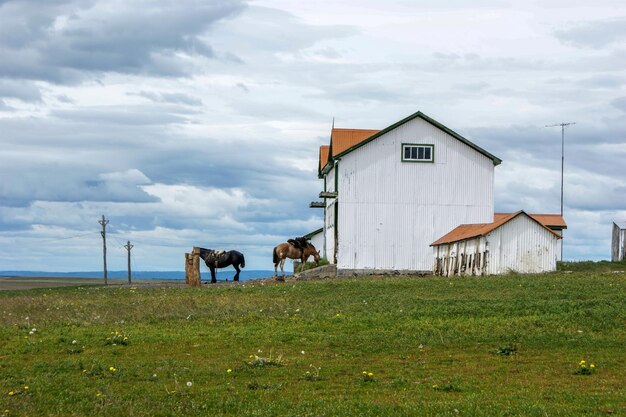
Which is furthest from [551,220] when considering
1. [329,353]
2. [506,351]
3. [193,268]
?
[329,353]

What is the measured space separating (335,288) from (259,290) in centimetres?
387

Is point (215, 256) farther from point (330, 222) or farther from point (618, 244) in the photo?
point (618, 244)

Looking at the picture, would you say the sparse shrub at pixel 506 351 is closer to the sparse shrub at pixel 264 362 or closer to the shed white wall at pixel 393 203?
the sparse shrub at pixel 264 362

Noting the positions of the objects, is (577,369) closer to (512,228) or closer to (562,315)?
(562,315)

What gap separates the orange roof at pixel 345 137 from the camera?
59888 millimetres

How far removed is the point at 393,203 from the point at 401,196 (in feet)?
2.17

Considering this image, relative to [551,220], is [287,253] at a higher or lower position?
lower

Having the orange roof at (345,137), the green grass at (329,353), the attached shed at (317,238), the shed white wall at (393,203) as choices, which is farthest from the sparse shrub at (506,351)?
the attached shed at (317,238)

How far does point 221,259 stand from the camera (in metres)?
63.0

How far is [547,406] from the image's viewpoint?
15.5 metres

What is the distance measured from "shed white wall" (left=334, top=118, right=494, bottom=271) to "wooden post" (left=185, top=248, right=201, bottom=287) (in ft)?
28.8

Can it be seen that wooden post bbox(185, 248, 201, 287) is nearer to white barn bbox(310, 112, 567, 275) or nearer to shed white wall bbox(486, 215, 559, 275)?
white barn bbox(310, 112, 567, 275)

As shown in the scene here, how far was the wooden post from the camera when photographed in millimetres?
54312

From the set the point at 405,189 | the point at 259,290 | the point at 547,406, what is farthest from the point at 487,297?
the point at 405,189
